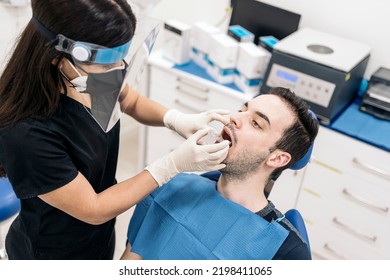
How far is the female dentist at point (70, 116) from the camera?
1.02 metres

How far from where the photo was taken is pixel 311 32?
2.38 meters

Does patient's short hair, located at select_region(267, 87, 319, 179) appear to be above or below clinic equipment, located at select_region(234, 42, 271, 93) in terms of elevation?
above

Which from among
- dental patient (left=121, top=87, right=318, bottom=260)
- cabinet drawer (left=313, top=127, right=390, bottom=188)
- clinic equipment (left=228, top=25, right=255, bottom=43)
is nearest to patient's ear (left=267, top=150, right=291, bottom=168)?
dental patient (left=121, top=87, right=318, bottom=260)

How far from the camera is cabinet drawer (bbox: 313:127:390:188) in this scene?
6.51 ft

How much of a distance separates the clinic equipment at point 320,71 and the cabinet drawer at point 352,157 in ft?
0.34

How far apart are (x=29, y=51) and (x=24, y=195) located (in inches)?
15.1

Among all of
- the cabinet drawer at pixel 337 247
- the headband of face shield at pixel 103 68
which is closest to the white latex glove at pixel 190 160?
the headband of face shield at pixel 103 68

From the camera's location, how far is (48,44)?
102cm

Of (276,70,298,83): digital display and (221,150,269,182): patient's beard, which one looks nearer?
(221,150,269,182): patient's beard

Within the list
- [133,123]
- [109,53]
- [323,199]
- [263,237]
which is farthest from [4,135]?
[133,123]

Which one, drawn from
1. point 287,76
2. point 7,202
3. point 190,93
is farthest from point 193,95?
point 7,202

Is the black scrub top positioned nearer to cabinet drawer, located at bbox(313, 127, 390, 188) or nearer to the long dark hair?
the long dark hair

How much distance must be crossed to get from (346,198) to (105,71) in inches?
61.1

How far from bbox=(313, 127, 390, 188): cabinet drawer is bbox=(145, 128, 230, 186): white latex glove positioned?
3.17 feet
